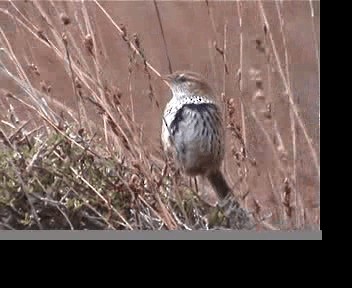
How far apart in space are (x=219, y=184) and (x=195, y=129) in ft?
0.75

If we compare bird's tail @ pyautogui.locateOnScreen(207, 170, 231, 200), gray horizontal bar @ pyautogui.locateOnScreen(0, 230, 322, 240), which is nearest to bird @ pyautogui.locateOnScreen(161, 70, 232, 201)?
bird's tail @ pyautogui.locateOnScreen(207, 170, 231, 200)

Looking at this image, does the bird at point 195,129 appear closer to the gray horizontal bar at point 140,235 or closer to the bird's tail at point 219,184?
the bird's tail at point 219,184

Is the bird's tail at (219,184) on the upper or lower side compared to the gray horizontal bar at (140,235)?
upper

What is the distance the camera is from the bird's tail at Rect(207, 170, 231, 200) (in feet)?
26.1

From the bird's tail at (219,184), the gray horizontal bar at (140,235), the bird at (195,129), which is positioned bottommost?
the gray horizontal bar at (140,235)

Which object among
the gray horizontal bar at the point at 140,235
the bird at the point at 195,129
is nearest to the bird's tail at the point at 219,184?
the bird at the point at 195,129

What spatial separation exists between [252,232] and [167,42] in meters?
0.76

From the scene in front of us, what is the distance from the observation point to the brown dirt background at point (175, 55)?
311 inches

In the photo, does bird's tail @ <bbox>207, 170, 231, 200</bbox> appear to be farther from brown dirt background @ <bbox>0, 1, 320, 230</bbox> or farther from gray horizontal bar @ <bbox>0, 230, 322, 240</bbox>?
gray horizontal bar @ <bbox>0, 230, 322, 240</bbox>

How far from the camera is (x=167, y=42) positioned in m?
7.93

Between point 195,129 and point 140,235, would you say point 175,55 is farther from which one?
point 140,235

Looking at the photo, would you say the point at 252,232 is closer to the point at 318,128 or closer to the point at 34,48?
the point at 318,128

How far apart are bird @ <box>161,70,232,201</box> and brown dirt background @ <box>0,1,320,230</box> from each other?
0.04 meters

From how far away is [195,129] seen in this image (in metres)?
7.89
